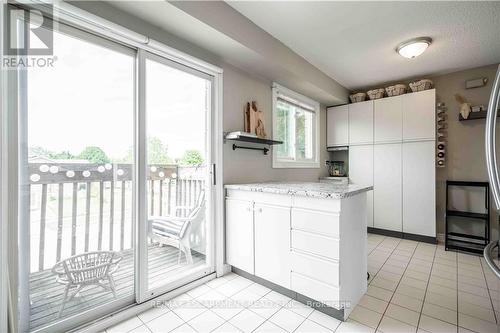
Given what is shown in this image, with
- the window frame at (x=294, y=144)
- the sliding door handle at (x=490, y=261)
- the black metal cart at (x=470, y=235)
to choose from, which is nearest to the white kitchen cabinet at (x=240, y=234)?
the window frame at (x=294, y=144)

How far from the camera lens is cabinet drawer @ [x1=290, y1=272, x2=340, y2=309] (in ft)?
5.60

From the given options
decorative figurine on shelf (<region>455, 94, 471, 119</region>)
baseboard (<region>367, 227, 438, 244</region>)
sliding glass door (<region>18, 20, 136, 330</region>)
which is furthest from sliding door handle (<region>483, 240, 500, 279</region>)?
decorative figurine on shelf (<region>455, 94, 471, 119</region>)

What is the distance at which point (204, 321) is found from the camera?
67.4 inches

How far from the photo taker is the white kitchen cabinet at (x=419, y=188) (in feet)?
11.0

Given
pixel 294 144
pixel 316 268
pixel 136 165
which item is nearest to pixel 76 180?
pixel 136 165

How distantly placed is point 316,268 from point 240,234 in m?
0.83

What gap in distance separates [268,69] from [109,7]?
1607 millimetres

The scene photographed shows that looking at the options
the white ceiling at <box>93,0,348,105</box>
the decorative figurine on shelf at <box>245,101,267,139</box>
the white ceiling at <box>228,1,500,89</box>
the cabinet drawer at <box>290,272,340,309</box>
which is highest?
the white ceiling at <box>228,1,500,89</box>

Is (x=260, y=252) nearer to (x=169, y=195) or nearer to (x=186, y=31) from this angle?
(x=169, y=195)

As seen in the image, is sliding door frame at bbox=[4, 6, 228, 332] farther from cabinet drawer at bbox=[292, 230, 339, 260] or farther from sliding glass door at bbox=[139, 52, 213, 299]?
cabinet drawer at bbox=[292, 230, 339, 260]

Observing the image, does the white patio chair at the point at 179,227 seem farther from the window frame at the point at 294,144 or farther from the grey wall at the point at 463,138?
the grey wall at the point at 463,138

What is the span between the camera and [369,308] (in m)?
1.87

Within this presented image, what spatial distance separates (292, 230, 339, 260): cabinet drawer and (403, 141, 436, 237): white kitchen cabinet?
2603mm

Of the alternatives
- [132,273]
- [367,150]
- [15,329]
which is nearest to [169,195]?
[132,273]
